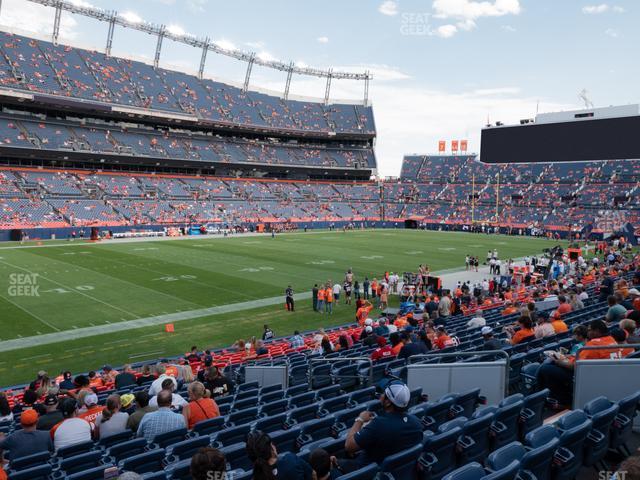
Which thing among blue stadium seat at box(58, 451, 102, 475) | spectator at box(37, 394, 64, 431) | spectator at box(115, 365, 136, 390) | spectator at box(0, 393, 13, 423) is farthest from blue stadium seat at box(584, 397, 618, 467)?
→ spectator at box(115, 365, 136, 390)

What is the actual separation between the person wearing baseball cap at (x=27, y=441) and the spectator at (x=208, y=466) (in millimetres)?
4004

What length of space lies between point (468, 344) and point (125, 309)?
1699 cm

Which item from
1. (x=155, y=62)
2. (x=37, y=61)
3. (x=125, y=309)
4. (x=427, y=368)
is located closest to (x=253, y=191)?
(x=155, y=62)

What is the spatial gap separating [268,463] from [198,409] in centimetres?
339

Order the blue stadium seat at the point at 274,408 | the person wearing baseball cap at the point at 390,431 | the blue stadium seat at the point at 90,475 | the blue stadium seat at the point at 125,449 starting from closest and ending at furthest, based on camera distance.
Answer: the person wearing baseball cap at the point at 390,431, the blue stadium seat at the point at 90,475, the blue stadium seat at the point at 125,449, the blue stadium seat at the point at 274,408

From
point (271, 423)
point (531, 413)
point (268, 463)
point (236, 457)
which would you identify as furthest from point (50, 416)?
point (531, 413)

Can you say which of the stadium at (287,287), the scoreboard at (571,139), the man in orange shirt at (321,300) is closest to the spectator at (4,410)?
the stadium at (287,287)

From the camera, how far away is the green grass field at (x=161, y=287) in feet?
56.7

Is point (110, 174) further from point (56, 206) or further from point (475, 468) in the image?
point (475, 468)

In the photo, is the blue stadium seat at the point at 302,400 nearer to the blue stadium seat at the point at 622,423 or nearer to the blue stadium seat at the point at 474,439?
the blue stadium seat at the point at 474,439

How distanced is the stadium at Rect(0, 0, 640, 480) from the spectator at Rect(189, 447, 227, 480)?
1 centimetres

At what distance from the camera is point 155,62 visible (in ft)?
258

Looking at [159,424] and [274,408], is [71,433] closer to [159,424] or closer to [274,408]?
[159,424]

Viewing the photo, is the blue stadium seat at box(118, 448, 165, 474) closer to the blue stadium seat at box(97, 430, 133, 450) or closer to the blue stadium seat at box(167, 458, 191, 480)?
the blue stadium seat at box(167, 458, 191, 480)
